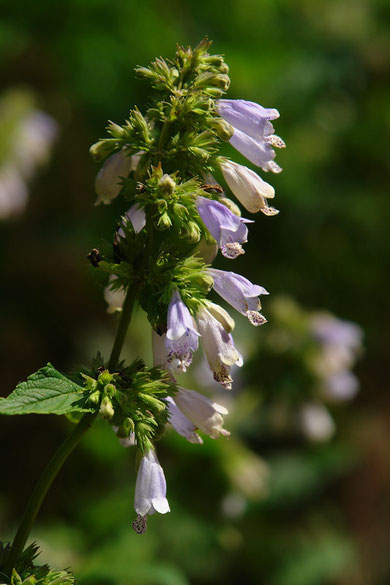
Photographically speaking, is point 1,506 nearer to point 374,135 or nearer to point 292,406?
point 292,406

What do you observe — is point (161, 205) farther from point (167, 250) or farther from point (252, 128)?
point (252, 128)

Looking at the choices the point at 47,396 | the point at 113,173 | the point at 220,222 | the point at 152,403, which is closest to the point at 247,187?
the point at 220,222

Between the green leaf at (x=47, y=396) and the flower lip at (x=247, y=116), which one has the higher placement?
the flower lip at (x=247, y=116)

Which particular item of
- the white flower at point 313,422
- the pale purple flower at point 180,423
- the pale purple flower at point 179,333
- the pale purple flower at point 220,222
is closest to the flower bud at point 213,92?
the pale purple flower at point 220,222

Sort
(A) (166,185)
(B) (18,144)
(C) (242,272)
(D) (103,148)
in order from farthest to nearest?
(C) (242,272)
(B) (18,144)
(D) (103,148)
(A) (166,185)

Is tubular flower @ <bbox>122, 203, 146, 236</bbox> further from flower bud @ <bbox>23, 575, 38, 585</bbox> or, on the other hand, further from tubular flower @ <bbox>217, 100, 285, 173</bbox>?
flower bud @ <bbox>23, 575, 38, 585</bbox>

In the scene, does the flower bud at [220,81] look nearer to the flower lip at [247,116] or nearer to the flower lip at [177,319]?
the flower lip at [247,116]
